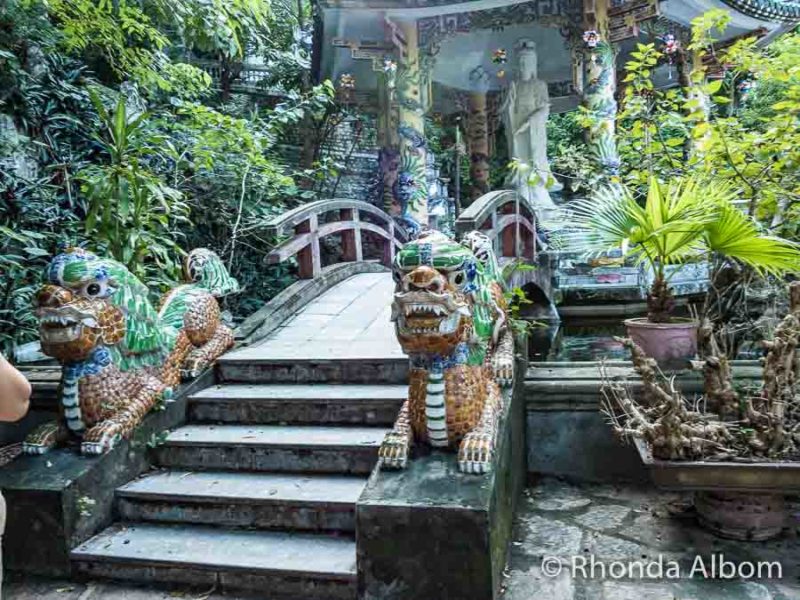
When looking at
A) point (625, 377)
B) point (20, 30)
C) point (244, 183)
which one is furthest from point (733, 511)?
point (20, 30)

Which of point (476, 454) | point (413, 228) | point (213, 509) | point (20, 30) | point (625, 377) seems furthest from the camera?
point (413, 228)

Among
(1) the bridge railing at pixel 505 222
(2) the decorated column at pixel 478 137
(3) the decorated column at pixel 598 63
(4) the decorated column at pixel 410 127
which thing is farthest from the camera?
(2) the decorated column at pixel 478 137

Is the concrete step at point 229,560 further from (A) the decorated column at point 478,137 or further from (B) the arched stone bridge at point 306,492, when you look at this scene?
(A) the decorated column at point 478,137

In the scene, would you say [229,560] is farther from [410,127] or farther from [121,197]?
A: [410,127]

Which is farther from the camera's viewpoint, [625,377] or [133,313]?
[625,377]

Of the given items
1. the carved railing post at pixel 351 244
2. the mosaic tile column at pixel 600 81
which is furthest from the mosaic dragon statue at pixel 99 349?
the mosaic tile column at pixel 600 81

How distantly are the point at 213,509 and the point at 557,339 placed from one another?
21.6 ft

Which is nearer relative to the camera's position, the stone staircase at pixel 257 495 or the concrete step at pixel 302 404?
the stone staircase at pixel 257 495

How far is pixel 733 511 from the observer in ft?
10.2

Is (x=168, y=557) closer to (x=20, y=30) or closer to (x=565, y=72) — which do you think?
(x=20, y=30)

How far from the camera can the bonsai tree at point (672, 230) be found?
3.56 m

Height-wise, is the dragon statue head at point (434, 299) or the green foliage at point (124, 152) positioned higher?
the green foliage at point (124, 152)

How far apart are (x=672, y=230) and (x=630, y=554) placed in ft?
5.75

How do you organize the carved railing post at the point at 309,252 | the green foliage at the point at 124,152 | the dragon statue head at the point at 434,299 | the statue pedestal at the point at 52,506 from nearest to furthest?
the dragon statue head at the point at 434,299 → the statue pedestal at the point at 52,506 → the green foliage at the point at 124,152 → the carved railing post at the point at 309,252
